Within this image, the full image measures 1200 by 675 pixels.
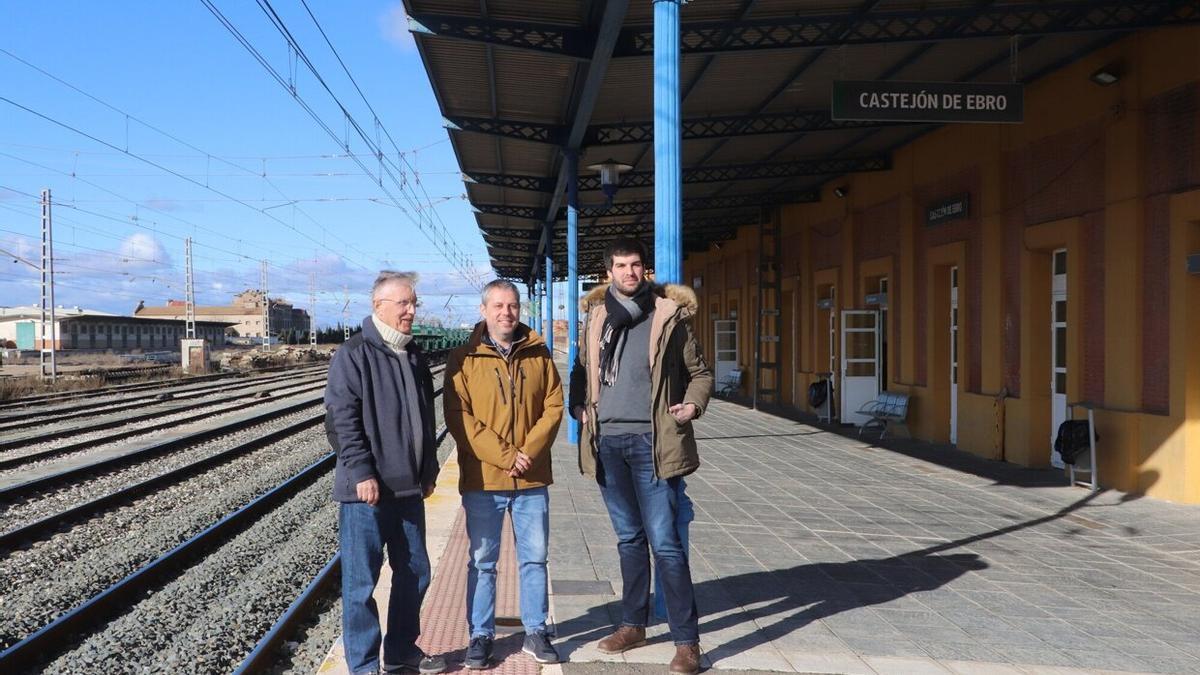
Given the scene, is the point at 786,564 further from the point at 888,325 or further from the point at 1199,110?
the point at 888,325

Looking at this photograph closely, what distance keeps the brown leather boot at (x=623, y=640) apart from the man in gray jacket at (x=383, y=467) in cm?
73

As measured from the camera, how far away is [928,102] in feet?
30.2

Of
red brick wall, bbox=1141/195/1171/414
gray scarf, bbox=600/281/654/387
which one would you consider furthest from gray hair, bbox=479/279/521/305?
red brick wall, bbox=1141/195/1171/414

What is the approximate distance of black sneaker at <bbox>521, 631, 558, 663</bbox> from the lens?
4332mm

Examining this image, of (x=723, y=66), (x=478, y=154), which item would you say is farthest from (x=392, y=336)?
(x=478, y=154)

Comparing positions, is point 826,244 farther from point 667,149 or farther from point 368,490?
point 368,490

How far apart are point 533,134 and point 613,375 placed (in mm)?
10234

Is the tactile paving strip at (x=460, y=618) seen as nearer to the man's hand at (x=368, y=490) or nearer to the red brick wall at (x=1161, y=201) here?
the man's hand at (x=368, y=490)

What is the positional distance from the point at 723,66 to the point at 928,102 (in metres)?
3.28

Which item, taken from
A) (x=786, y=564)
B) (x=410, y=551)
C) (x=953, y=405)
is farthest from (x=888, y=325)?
(x=410, y=551)

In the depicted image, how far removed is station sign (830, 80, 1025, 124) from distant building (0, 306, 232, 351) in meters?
57.4

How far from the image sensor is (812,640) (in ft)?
15.9

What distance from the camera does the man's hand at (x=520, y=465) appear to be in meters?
4.23

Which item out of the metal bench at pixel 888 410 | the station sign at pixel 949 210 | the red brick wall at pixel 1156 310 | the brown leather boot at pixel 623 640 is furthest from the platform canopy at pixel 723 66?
the brown leather boot at pixel 623 640
